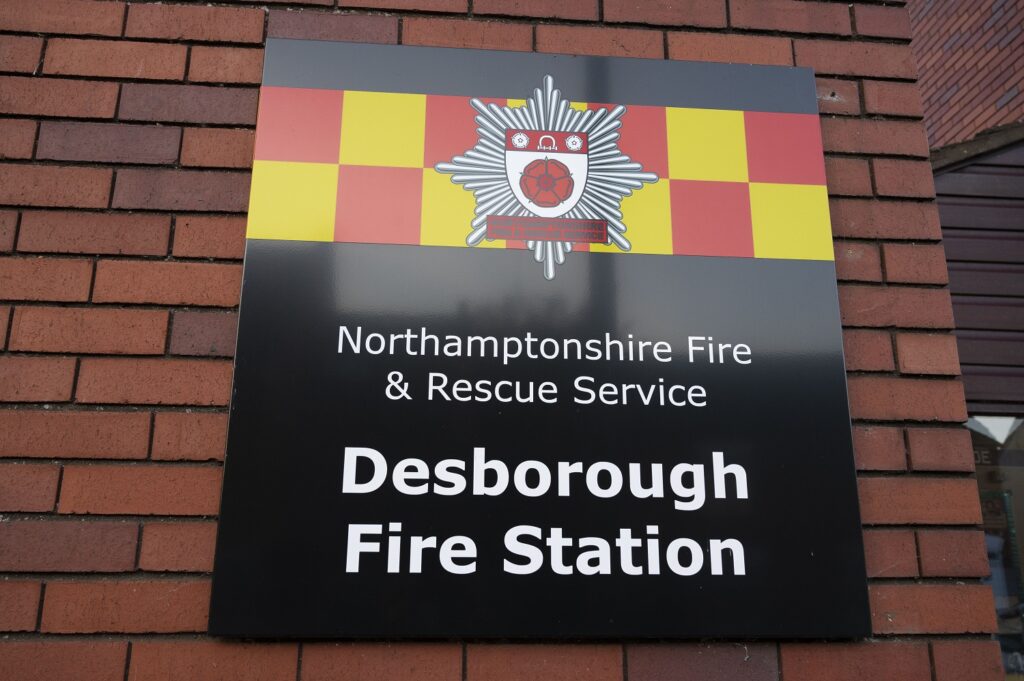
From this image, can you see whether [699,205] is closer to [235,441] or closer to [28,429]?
[235,441]

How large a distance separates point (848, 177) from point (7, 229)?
2.17 metres

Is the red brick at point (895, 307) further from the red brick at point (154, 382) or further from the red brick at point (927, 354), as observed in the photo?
the red brick at point (154, 382)

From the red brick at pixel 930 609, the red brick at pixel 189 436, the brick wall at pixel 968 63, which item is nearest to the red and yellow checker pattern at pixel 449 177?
the red brick at pixel 189 436

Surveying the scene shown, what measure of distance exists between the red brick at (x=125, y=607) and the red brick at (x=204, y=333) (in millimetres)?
536

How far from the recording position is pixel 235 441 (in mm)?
1839

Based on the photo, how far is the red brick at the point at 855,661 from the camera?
6.01 feet

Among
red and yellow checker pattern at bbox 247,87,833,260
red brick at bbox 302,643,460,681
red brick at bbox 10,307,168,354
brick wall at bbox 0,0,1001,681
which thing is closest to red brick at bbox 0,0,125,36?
brick wall at bbox 0,0,1001,681

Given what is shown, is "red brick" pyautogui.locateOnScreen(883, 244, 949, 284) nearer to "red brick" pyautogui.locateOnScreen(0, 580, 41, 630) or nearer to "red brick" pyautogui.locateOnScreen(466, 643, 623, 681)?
"red brick" pyautogui.locateOnScreen(466, 643, 623, 681)

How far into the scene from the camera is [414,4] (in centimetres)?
222

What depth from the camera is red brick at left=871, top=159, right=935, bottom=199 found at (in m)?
2.17

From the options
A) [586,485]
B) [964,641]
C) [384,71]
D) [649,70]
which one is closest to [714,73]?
[649,70]

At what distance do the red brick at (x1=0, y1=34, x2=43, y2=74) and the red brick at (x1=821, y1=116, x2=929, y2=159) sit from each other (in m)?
2.11

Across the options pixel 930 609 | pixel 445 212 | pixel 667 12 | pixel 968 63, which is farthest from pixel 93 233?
pixel 968 63

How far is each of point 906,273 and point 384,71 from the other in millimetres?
1473
